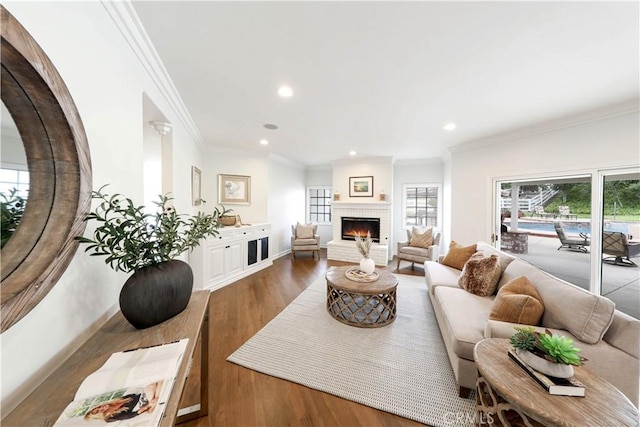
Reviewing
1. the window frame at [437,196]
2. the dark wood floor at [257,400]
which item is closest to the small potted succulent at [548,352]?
the dark wood floor at [257,400]

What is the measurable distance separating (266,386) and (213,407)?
366 millimetres

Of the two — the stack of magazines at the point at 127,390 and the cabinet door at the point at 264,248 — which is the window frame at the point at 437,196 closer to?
the cabinet door at the point at 264,248

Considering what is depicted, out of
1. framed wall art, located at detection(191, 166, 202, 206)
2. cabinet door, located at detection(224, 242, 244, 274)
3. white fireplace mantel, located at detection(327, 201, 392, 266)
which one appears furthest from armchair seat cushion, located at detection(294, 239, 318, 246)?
framed wall art, located at detection(191, 166, 202, 206)

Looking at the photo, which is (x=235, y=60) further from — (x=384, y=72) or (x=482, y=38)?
(x=482, y=38)

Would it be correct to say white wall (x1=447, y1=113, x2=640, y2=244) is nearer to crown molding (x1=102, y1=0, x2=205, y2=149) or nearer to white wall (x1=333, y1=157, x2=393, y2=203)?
white wall (x1=333, y1=157, x2=393, y2=203)

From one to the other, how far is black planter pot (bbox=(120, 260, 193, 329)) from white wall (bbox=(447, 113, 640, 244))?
4302mm

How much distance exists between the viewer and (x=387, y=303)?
8.50 ft

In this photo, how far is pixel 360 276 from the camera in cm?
278

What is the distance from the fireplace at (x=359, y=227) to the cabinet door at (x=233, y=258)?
2676 mm

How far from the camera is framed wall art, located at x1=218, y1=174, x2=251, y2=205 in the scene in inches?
178

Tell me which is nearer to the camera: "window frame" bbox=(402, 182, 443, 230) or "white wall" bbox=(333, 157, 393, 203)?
"white wall" bbox=(333, 157, 393, 203)

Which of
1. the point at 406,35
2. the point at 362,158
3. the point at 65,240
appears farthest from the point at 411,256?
the point at 65,240

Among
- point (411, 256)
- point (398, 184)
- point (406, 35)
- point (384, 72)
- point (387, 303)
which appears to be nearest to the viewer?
point (406, 35)

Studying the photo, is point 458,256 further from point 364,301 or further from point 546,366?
point 546,366
